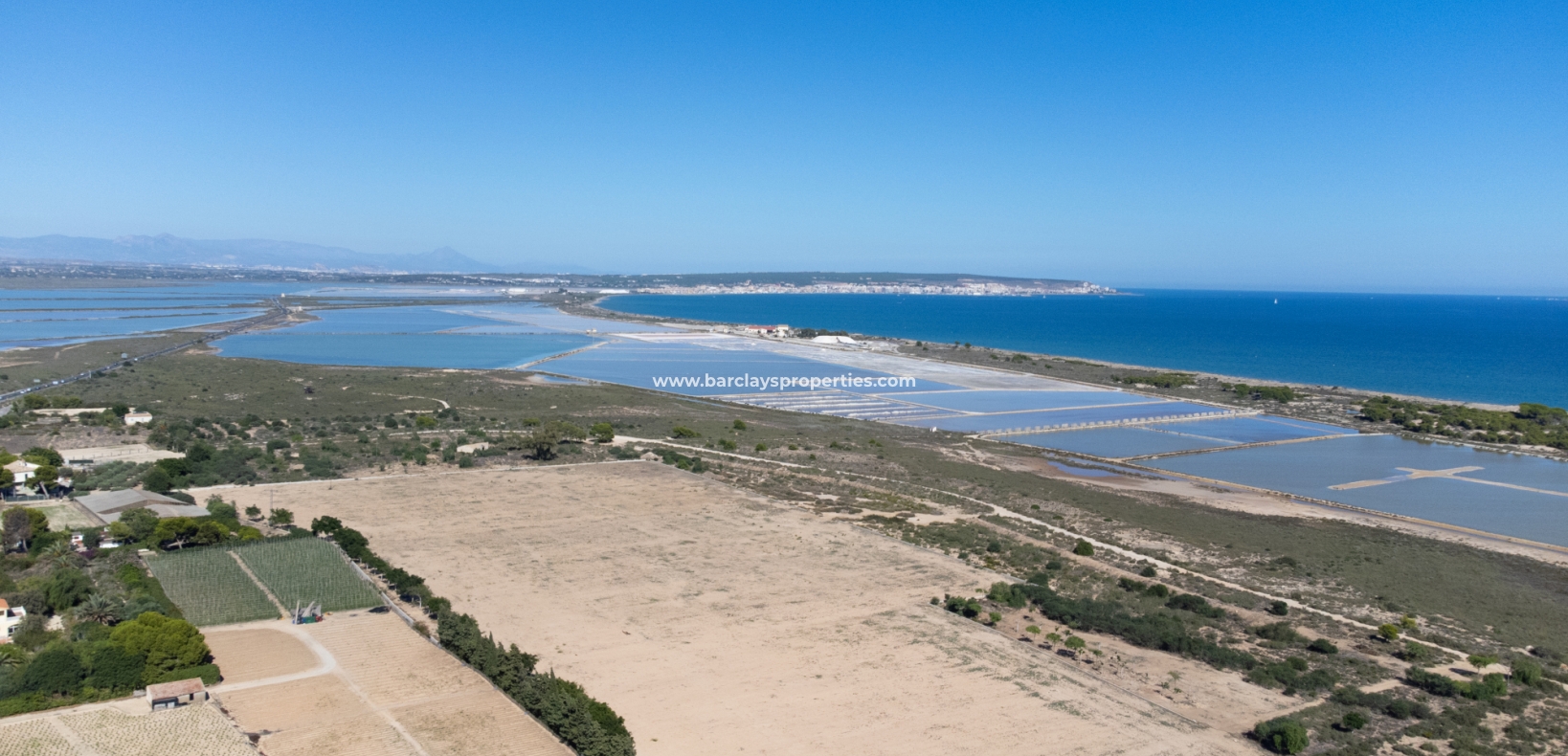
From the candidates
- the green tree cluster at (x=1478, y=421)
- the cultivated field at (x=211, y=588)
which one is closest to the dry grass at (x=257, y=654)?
the cultivated field at (x=211, y=588)

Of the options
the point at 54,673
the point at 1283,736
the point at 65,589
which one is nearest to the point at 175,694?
the point at 54,673

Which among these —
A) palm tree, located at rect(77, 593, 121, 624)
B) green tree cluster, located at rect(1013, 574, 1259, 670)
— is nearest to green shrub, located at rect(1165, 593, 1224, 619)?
green tree cluster, located at rect(1013, 574, 1259, 670)

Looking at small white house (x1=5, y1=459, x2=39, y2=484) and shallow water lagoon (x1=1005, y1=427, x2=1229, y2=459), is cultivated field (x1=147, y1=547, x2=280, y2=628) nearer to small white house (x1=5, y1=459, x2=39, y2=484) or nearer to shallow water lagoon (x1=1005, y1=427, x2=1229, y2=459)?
small white house (x1=5, y1=459, x2=39, y2=484)

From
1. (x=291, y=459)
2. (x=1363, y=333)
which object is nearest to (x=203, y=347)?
(x=291, y=459)

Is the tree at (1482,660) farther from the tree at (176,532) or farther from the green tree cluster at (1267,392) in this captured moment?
the green tree cluster at (1267,392)

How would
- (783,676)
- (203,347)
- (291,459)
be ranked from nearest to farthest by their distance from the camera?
(783,676) < (291,459) < (203,347)

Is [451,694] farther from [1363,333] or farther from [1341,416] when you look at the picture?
[1363,333]
